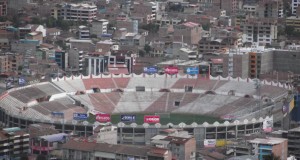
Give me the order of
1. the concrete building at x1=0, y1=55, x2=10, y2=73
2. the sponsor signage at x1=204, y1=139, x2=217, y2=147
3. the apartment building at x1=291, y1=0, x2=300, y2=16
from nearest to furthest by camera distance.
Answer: the sponsor signage at x1=204, y1=139, x2=217, y2=147 < the concrete building at x1=0, y1=55, x2=10, y2=73 < the apartment building at x1=291, y1=0, x2=300, y2=16

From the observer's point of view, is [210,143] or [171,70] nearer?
[210,143]

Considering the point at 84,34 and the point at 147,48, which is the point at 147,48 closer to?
the point at 147,48

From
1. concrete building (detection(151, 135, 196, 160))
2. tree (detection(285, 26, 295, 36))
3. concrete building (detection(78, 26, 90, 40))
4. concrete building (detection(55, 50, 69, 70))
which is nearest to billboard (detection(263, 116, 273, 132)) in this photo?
concrete building (detection(151, 135, 196, 160))

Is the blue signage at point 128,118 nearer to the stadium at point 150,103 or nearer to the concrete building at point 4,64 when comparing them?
the stadium at point 150,103

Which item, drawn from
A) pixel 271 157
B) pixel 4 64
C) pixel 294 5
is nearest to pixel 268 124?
pixel 271 157

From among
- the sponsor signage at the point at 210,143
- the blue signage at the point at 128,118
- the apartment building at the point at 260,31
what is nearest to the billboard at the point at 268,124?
the sponsor signage at the point at 210,143

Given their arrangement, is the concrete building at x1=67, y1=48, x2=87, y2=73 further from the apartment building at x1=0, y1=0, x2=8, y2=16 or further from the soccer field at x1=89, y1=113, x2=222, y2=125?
the apartment building at x1=0, y1=0, x2=8, y2=16

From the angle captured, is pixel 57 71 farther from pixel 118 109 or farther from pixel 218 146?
pixel 218 146
